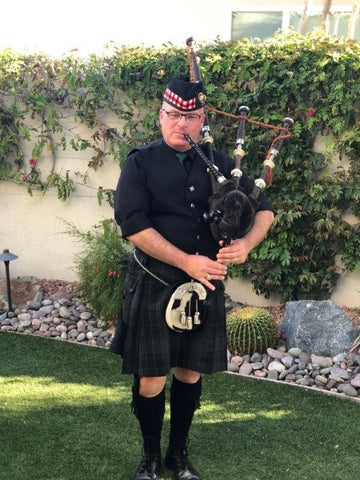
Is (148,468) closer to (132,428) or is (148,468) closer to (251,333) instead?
(132,428)

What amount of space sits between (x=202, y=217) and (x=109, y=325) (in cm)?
259

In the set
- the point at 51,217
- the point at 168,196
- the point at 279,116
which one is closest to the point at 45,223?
the point at 51,217

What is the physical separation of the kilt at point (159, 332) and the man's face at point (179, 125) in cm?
48

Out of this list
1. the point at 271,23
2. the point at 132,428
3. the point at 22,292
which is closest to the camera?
the point at 132,428

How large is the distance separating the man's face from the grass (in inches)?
59.9

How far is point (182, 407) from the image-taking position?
2.79 metres

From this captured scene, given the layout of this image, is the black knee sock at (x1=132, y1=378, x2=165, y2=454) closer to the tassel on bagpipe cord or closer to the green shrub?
the tassel on bagpipe cord

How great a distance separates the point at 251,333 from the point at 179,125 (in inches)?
88.8

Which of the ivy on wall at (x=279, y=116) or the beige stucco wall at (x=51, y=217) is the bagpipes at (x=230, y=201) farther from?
the beige stucco wall at (x=51, y=217)

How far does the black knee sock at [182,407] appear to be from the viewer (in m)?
2.78

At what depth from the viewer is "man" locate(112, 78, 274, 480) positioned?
8.04ft

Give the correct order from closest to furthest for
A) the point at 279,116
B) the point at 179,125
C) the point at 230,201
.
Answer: the point at 230,201, the point at 179,125, the point at 279,116

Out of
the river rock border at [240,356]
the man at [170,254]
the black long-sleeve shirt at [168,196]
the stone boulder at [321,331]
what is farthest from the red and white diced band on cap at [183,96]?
the stone boulder at [321,331]

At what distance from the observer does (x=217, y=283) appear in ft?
8.79
